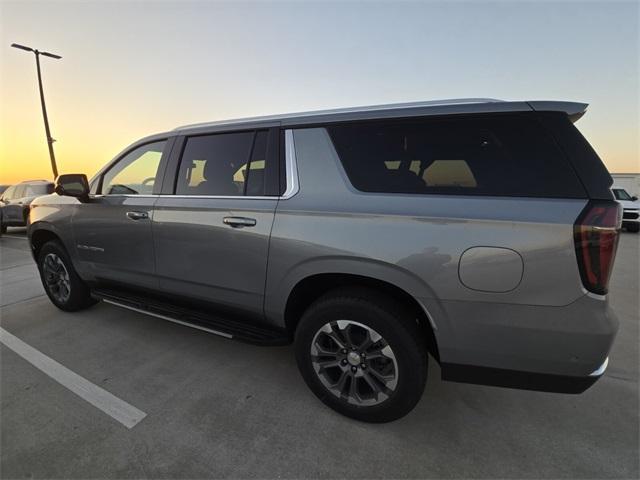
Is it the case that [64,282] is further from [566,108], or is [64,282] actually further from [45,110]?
[45,110]

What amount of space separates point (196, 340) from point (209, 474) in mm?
1555

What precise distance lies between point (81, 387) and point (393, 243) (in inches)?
98.1

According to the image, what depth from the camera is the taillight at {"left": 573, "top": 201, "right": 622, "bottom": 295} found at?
143 cm

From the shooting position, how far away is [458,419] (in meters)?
2.08

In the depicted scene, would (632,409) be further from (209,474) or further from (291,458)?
(209,474)

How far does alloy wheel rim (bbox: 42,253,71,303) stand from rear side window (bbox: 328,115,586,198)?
137 inches

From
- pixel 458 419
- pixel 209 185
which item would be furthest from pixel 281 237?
pixel 458 419

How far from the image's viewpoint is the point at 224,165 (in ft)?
8.45

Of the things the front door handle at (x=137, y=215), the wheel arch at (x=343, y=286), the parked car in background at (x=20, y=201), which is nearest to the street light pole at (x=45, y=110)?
the parked car in background at (x=20, y=201)

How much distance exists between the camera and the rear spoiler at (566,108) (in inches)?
60.4

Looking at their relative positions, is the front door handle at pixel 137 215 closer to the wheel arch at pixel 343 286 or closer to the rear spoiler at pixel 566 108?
the wheel arch at pixel 343 286

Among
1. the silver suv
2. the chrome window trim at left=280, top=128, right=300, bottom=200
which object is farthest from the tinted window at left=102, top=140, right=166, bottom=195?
the chrome window trim at left=280, top=128, right=300, bottom=200

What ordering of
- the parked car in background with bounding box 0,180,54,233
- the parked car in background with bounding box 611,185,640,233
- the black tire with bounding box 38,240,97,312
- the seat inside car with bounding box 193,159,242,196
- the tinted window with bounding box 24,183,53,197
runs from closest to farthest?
1. the seat inside car with bounding box 193,159,242,196
2. the black tire with bounding box 38,240,97,312
3. the parked car in background with bounding box 0,180,54,233
4. the tinted window with bounding box 24,183,53,197
5. the parked car in background with bounding box 611,185,640,233

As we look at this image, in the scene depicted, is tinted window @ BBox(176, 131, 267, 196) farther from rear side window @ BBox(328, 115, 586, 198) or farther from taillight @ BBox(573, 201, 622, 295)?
taillight @ BBox(573, 201, 622, 295)
